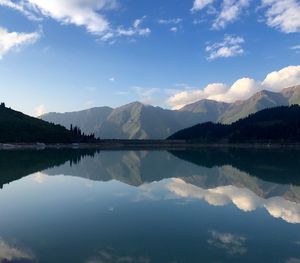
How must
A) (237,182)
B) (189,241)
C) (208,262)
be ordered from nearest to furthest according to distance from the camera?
(208,262)
(189,241)
(237,182)

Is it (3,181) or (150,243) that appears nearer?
(150,243)

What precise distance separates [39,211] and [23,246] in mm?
12139

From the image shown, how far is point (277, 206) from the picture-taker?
37.3 meters

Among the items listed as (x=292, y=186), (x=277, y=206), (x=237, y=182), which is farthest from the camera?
(x=237, y=182)

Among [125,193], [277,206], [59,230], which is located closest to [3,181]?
[125,193]

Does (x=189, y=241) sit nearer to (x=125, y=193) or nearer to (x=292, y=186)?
(x=125, y=193)

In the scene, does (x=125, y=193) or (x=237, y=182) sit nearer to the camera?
(x=125, y=193)

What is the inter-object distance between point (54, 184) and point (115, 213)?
2474 centimetres

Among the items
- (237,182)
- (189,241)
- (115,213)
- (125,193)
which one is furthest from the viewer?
(237,182)

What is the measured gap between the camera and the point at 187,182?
58156 millimetres

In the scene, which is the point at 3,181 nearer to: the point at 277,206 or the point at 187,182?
the point at 187,182

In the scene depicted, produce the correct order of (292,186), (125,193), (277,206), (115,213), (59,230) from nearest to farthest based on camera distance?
(59,230) < (115,213) < (277,206) < (125,193) < (292,186)

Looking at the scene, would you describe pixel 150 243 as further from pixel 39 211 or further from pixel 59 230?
pixel 39 211

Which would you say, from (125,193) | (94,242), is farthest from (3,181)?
(94,242)
